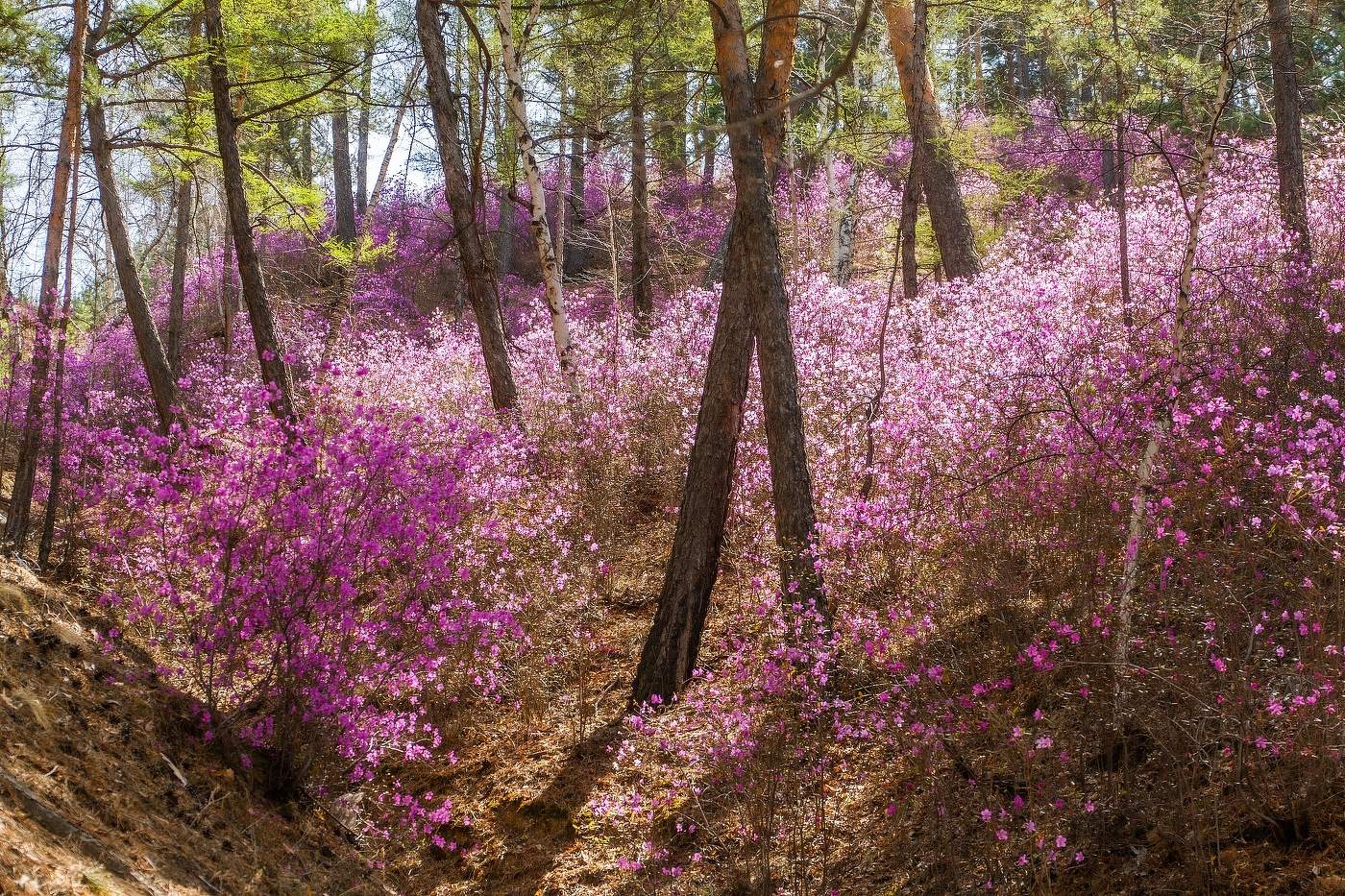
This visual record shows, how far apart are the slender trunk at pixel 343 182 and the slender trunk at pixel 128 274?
13051 millimetres

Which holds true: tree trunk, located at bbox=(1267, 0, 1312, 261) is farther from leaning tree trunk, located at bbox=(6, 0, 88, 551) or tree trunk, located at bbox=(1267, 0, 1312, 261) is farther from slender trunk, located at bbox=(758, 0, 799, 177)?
leaning tree trunk, located at bbox=(6, 0, 88, 551)

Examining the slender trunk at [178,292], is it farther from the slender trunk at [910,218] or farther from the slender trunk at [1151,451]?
the slender trunk at [1151,451]

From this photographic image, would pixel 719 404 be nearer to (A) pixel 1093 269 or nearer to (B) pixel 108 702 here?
(B) pixel 108 702

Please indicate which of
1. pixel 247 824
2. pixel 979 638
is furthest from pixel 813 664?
pixel 247 824

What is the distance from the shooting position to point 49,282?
6.87m

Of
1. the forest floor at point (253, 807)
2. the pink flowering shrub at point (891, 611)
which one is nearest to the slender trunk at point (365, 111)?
the pink flowering shrub at point (891, 611)

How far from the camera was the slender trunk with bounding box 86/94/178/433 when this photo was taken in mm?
9711

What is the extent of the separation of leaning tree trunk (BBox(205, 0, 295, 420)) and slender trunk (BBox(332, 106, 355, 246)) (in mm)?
15269

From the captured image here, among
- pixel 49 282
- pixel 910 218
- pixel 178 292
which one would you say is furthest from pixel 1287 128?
pixel 178 292

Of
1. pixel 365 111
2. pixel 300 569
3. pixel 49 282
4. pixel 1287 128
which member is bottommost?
pixel 300 569

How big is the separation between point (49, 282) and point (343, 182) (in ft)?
57.4

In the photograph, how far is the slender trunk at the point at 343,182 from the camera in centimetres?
2297

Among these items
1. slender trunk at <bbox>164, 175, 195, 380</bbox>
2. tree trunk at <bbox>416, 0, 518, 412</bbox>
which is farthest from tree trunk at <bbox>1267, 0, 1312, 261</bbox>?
slender trunk at <bbox>164, 175, 195, 380</bbox>

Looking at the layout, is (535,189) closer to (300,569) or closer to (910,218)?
(910,218)
